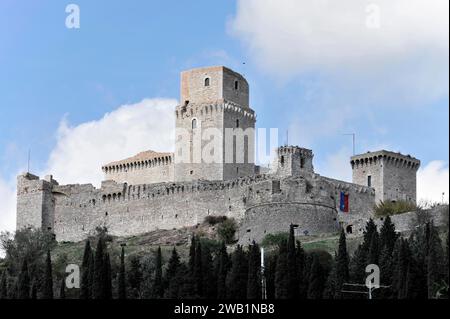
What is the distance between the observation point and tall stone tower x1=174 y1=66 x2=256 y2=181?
10988 centimetres

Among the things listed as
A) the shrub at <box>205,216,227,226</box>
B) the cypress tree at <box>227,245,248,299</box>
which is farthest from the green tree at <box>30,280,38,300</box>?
the shrub at <box>205,216,227,226</box>

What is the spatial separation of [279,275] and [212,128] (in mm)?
39462

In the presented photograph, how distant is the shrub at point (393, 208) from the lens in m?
102

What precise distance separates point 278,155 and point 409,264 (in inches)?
1588

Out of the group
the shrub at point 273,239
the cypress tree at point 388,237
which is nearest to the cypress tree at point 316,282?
the cypress tree at point 388,237

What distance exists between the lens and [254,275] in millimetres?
73250

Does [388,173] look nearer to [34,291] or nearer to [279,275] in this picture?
[279,275]

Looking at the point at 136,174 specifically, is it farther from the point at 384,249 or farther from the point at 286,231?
the point at 384,249

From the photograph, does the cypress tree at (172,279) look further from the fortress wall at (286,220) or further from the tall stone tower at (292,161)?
the tall stone tower at (292,161)

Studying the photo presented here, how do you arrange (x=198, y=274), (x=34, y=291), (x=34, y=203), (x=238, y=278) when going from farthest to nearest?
(x=34, y=203)
(x=198, y=274)
(x=34, y=291)
(x=238, y=278)

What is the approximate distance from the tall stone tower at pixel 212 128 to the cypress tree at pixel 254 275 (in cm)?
3331

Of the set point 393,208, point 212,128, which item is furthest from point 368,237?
point 212,128

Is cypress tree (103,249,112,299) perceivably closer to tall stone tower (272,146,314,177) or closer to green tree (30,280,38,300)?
green tree (30,280,38,300)
